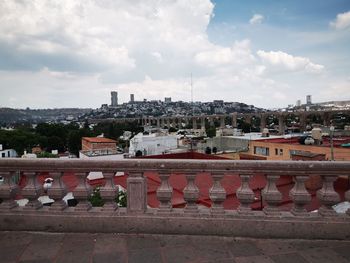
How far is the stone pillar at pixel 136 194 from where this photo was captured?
12.8ft

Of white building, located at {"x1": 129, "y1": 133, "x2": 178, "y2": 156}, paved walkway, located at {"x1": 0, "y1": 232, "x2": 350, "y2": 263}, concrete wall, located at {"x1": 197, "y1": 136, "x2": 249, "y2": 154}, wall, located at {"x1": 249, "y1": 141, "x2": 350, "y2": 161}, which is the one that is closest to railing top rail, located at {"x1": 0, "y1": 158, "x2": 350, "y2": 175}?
paved walkway, located at {"x1": 0, "y1": 232, "x2": 350, "y2": 263}

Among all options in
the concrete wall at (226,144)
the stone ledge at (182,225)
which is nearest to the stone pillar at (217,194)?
the stone ledge at (182,225)

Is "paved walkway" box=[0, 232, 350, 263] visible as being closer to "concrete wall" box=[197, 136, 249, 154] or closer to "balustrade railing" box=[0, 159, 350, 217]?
"balustrade railing" box=[0, 159, 350, 217]

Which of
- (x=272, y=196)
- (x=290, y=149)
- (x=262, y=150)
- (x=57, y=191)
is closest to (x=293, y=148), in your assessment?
(x=290, y=149)

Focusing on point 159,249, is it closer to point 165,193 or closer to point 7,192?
point 165,193

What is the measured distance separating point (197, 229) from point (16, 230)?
2.41 meters

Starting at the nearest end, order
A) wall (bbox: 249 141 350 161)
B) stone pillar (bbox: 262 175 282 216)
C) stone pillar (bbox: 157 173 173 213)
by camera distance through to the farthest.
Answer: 1. stone pillar (bbox: 262 175 282 216)
2. stone pillar (bbox: 157 173 173 213)
3. wall (bbox: 249 141 350 161)


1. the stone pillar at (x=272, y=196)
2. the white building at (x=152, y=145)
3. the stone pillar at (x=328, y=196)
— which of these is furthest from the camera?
the white building at (x=152, y=145)

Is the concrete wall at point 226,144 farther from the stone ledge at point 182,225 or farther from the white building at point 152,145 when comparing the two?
the stone ledge at point 182,225

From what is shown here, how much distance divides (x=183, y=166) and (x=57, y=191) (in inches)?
66.2

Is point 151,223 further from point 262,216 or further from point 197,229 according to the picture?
point 262,216

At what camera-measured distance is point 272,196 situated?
12.4ft

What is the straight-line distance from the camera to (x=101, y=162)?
3904 mm

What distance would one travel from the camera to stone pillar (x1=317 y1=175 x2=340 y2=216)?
3.64 metres
